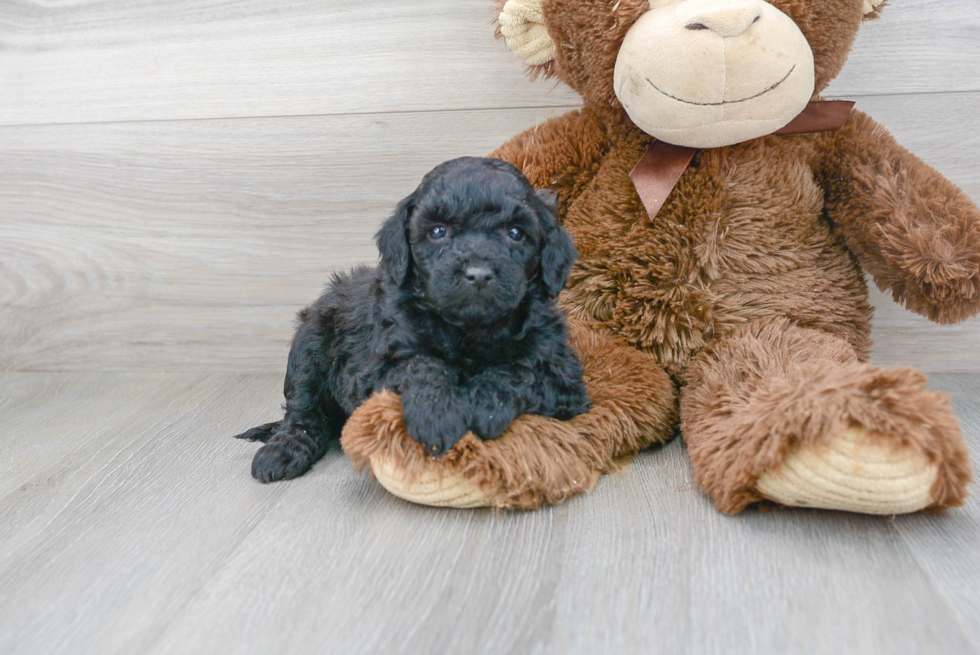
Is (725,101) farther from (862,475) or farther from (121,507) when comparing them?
(121,507)

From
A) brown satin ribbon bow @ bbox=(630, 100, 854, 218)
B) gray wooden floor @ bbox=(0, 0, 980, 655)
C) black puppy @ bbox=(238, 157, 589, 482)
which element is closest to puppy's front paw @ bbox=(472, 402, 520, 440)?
black puppy @ bbox=(238, 157, 589, 482)

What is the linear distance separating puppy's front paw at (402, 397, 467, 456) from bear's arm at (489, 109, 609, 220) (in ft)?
2.09

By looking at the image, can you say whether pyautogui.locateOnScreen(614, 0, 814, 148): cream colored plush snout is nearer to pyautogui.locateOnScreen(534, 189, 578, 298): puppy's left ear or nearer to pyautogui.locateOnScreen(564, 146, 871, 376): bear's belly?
pyautogui.locateOnScreen(564, 146, 871, 376): bear's belly

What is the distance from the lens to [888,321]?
6.72 feet

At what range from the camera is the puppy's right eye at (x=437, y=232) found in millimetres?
1296

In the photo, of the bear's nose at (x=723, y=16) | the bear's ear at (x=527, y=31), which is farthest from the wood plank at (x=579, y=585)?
the bear's ear at (x=527, y=31)

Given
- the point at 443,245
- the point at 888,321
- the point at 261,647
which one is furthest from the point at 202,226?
the point at 888,321

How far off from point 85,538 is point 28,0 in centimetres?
159

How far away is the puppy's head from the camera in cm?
124

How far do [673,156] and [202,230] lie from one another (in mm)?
1336

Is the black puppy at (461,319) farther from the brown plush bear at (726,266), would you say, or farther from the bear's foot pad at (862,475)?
the bear's foot pad at (862,475)

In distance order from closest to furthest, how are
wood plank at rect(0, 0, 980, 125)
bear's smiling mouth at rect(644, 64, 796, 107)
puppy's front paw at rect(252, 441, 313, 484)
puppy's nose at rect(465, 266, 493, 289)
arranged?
puppy's nose at rect(465, 266, 493, 289), bear's smiling mouth at rect(644, 64, 796, 107), puppy's front paw at rect(252, 441, 313, 484), wood plank at rect(0, 0, 980, 125)

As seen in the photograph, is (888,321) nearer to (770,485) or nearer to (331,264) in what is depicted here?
(770,485)

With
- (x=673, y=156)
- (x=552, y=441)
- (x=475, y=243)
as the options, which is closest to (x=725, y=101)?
(x=673, y=156)
